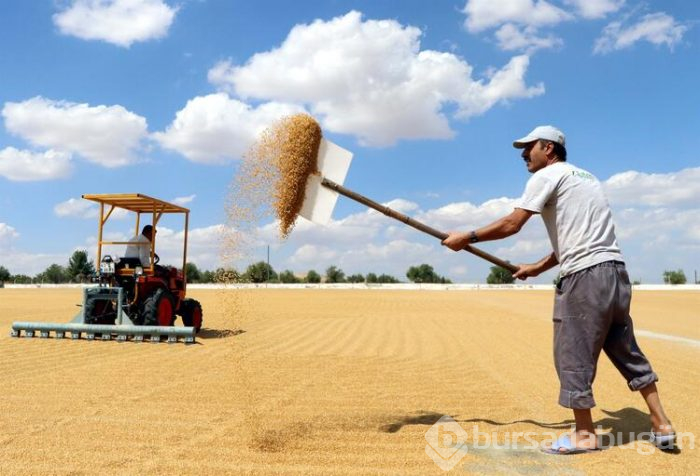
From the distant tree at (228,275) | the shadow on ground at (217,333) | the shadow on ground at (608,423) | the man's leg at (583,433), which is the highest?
the distant tree at (228,275)

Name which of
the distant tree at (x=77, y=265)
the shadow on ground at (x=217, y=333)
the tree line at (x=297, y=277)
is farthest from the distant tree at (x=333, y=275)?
the shadow on ground at (x=217, y=333)

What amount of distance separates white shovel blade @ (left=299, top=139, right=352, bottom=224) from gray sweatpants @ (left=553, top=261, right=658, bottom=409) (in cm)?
198

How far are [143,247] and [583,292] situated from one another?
7.85 meters

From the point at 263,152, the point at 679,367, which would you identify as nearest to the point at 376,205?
the point at 263,152

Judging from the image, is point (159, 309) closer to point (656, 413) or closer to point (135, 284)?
point (135, 284)

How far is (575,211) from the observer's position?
355 centimetres

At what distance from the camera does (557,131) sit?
378 centimetres

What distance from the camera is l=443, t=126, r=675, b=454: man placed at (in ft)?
11.2

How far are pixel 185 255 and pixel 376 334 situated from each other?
377cm

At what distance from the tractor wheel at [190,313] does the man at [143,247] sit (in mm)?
1154

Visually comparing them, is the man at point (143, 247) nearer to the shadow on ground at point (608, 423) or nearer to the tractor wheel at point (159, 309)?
the tractor wheel at point (159, 309)

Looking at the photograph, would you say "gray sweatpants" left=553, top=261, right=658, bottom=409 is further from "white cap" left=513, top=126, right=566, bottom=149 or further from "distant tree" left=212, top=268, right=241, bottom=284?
"distant tree" left=212, top=268, right=241, bottom=284

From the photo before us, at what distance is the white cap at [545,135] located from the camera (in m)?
3.74

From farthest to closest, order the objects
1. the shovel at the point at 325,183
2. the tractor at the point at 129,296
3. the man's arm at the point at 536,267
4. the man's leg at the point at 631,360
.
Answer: the tractor at the point at 129,296
the shovel at the point at 325,183
the man's arm at the point at 536,267
the man's leg at the point at 631,360
